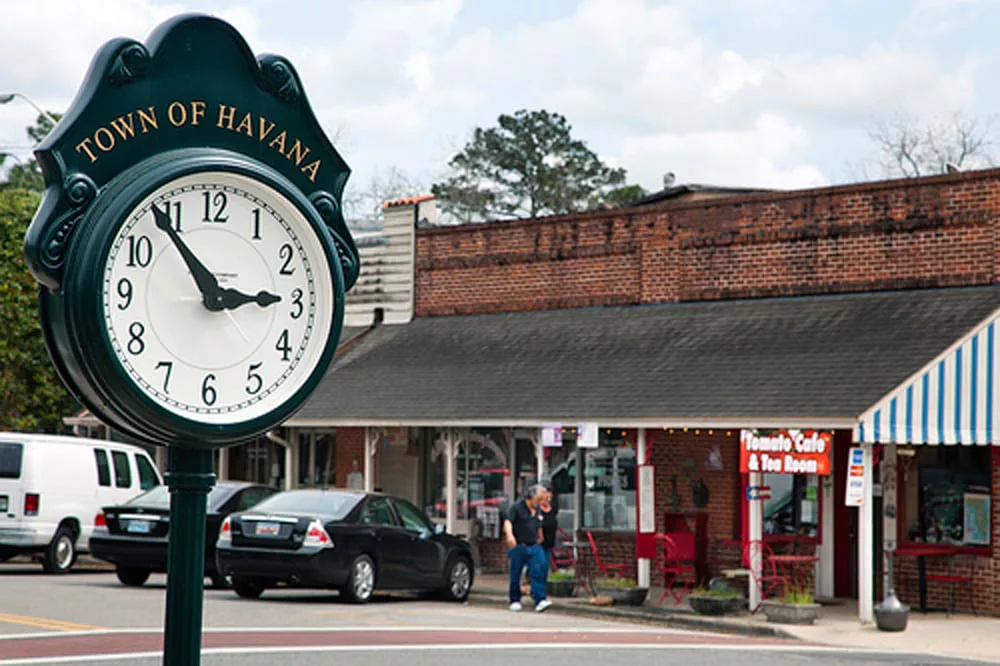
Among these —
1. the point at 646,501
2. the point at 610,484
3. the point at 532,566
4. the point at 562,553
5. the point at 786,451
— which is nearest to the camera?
the point at 786,451

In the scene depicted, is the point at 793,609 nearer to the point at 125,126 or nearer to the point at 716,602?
the point at 716,602

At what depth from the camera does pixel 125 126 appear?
375cm

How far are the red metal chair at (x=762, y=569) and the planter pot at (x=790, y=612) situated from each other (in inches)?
15.7

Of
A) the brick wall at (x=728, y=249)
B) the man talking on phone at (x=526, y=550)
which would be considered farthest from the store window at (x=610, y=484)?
the man talking on phone at (x=526, y=550)

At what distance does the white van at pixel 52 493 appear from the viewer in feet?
76.1

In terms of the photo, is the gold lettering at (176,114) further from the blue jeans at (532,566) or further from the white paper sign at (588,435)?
the white paper sign at (588,435)

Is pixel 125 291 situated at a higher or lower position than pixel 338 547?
higher

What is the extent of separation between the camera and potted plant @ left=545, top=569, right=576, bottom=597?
69.7ft

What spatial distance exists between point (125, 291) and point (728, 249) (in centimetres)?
2036

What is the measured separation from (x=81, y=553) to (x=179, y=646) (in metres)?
21.7

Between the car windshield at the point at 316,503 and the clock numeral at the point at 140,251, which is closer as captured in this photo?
the clock numeral at the point at 140,251

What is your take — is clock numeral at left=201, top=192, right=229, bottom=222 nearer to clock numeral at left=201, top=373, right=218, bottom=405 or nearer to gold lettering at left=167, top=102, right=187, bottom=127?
gold lettering at left=167, top=102, right=187, bottom=127

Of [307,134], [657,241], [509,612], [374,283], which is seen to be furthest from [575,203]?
[307,134]

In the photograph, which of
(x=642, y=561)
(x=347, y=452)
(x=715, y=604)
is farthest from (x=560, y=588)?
(x=347, y=452)
